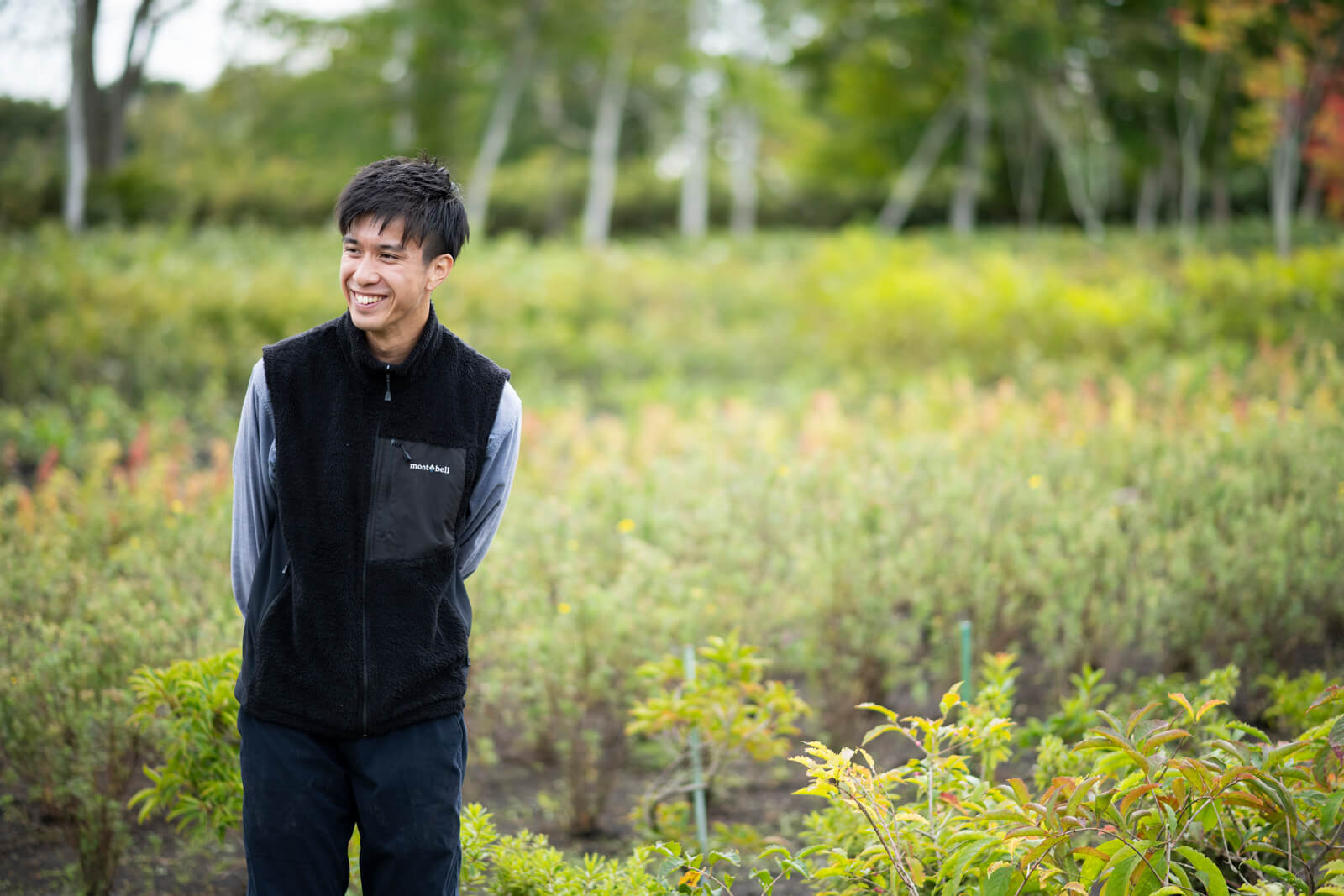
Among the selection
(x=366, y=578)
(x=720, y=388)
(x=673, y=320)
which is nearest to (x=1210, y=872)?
(x=366, y=578)

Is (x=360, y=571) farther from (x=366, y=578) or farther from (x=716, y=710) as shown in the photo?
(x=716, y=710)

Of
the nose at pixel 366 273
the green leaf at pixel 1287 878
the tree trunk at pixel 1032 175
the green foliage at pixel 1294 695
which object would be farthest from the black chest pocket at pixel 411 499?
the tree trunk at pixel 1032 175

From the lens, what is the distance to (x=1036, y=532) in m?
4.07

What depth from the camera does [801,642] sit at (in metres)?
3.57

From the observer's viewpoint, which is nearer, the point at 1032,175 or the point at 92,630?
the point at 92,630

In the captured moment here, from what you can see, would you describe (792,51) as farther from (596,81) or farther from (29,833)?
(29,833)

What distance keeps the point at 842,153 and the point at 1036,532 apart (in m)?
20.2

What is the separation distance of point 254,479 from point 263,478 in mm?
16

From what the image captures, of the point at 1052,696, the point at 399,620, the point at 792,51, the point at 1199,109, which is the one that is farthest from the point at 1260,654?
the point at 792,51

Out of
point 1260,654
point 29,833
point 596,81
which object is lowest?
point 29,833

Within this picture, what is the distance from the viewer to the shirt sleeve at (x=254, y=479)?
1826 millimetres

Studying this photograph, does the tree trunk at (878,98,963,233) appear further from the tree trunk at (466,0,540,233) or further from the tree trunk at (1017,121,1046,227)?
the tree trunk at (466,0,540,233)

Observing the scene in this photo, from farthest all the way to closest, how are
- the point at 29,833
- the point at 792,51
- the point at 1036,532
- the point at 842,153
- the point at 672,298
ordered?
the point at 842,153 < the point at 792,51 < the point at 672,298 < the point at 1036,532 < the point at 29,833

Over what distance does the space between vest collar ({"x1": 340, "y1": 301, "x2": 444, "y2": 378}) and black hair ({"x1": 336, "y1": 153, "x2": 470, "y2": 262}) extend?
133 millimetres
